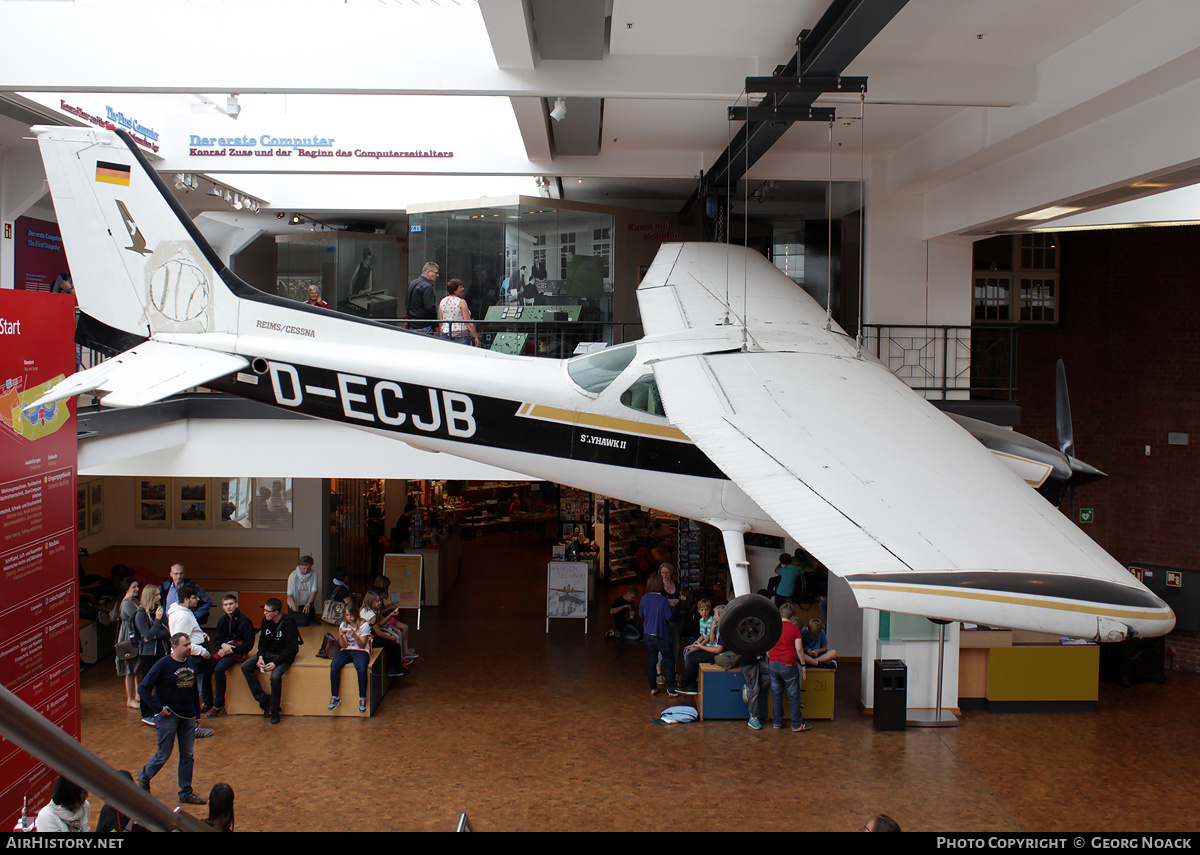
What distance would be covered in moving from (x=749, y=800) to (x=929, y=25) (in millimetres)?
7304

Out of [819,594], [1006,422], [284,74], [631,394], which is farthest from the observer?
[819,594]

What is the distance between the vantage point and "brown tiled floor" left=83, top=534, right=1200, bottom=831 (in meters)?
7.29

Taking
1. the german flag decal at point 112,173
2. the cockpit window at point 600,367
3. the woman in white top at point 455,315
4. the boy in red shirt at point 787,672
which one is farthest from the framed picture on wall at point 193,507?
the cockpit window at point 600,367

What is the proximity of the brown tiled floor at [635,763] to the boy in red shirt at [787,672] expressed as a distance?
255 mm

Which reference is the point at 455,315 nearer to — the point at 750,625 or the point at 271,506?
the point at 271,506

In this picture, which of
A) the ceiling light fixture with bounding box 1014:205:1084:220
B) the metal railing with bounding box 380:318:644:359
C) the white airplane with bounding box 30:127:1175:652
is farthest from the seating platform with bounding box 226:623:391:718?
the ceiling light fixture with bounding box 1014:205:1084:220

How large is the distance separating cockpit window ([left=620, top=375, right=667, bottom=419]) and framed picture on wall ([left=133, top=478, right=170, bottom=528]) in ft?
38.7

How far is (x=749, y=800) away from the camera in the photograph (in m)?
7.55

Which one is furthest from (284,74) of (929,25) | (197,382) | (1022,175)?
(1022,175)

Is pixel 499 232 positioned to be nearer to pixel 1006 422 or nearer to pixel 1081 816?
pixel 1006 422

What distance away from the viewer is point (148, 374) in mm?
5379

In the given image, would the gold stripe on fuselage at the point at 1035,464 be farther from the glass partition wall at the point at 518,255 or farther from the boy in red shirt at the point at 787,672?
the glass partition wall at the point at 518,255

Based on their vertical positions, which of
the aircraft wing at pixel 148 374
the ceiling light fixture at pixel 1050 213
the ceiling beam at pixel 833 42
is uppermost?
the ceiling beam at pixel 833 42

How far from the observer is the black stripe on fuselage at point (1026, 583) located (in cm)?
254
